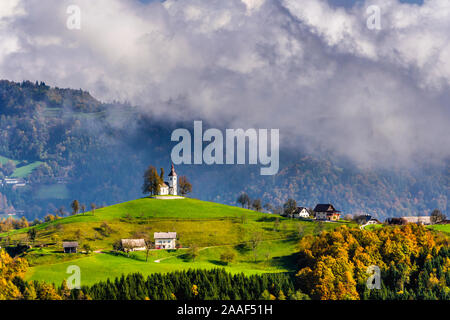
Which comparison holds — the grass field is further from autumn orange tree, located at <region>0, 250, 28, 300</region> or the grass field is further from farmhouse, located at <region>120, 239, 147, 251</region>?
farmhouse, located at <region>120, 239, 147, 251</region>

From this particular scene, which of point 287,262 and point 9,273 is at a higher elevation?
point 9,273

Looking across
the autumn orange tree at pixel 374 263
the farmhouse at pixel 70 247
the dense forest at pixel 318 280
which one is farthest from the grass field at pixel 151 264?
the autumn orange tree at pixel 374 263

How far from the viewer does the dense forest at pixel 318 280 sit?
138250 mm

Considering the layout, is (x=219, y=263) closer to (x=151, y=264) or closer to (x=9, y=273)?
(x=151, y=264)

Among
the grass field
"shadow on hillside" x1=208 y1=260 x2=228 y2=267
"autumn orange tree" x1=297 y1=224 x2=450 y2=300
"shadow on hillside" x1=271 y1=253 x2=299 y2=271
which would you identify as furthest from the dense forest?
"shadow on hillside" x1=208 y1=260 x2=228 y2=267

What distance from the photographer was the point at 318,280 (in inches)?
6152

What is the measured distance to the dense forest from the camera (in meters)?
138

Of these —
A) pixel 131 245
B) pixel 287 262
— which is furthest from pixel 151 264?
pixel 287 262

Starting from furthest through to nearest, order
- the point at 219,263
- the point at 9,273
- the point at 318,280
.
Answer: the point at 219,263
the point at 318,280
the point at 9,273
